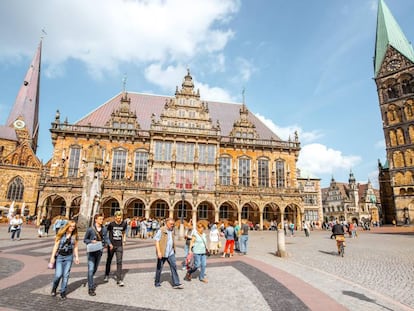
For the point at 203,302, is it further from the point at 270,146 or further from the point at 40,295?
the point at 270,146

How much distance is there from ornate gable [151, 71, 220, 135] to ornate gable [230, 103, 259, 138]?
4.06 m

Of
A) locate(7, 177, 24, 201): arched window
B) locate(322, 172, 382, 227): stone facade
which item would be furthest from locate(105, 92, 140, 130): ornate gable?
locate(322, 172, 382, 227): stone facade

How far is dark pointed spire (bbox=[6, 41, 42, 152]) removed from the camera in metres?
55.8

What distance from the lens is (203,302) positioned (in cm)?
488

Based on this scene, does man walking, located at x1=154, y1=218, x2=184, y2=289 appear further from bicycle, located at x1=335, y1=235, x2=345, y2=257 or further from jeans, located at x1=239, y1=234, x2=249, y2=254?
bicycle, located at x1=335, y1=235, x2=345, y2=257

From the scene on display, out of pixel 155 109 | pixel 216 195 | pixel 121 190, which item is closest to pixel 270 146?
pixel 216 195

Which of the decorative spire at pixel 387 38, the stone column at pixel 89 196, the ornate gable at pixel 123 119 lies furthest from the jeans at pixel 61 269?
the decorative spire at pixel 387 38

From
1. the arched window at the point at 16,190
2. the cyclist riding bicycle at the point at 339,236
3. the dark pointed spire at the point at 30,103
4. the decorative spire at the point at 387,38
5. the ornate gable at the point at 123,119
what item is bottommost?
the cyclist riding bicycle at the point at 339,236

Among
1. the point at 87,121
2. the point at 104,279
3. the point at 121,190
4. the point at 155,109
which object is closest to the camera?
the point at 104,279

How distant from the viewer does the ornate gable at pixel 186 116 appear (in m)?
30.9

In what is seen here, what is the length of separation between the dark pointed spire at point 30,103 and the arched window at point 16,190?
566 inches

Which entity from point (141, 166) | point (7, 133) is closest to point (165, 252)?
point (141, 166)

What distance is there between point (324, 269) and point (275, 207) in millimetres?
25437

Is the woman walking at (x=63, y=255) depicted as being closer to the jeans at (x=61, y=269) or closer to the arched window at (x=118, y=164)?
the jeans at (x=61, y=269)
